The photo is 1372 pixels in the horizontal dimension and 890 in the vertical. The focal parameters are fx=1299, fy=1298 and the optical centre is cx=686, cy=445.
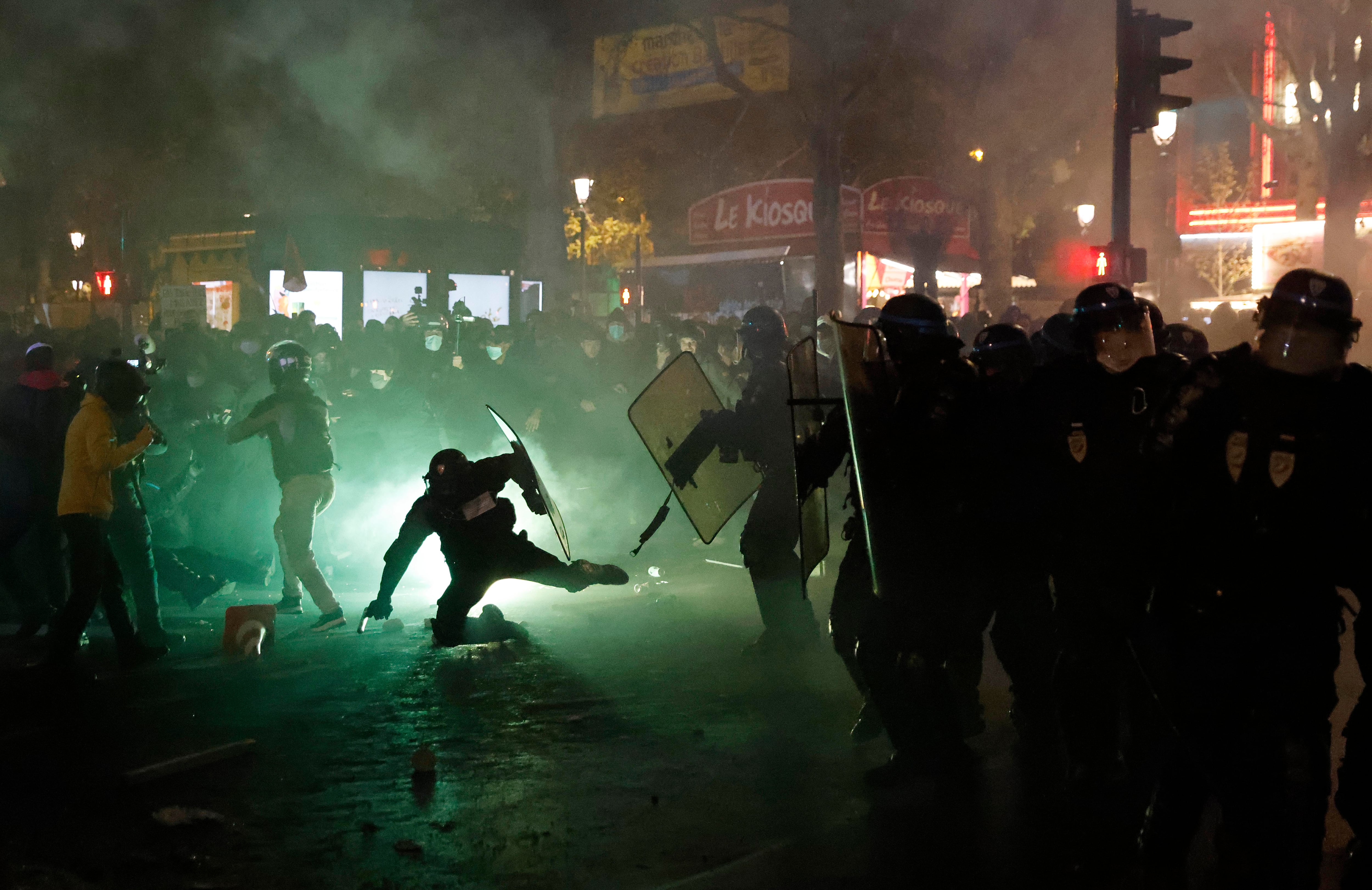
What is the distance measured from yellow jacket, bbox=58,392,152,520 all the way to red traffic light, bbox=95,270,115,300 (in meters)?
24.0

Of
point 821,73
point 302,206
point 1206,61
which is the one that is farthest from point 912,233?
point 1206,61

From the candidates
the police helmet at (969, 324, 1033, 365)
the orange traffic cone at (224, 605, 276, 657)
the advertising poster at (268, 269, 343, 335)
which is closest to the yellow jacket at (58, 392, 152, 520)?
the orange traffic cone at (224, 605, 276, 657)

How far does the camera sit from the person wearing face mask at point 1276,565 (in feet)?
9.34

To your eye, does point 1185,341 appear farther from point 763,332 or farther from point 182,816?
point 182,816

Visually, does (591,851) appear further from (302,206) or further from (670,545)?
(302,206)

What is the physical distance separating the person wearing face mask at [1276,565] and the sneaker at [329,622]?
17.8ft

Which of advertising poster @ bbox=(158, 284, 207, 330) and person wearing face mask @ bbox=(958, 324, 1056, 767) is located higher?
advertising poster @ bbox=(158, 284, 207, 330)

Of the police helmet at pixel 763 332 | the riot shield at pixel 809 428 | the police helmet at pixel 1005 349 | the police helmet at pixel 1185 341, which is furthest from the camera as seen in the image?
the police helmet at pixel 763 332

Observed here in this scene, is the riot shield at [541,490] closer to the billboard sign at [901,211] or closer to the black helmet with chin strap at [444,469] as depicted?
the black helmet with chin strap at [444,469]

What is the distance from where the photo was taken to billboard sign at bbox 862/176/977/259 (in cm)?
2869

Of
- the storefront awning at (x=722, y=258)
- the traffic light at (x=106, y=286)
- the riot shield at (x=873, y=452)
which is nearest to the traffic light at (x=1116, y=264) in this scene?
the riot shield at (x=873, y=452)

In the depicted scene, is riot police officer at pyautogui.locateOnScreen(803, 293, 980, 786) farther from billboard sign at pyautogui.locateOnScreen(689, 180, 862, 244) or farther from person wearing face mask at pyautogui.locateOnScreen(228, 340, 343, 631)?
billboard sign at pyautogui.locateOnScreen(689, 180, 862, 244)

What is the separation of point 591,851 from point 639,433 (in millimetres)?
2715

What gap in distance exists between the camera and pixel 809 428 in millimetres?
5062
